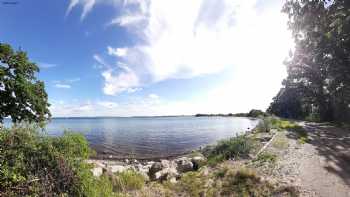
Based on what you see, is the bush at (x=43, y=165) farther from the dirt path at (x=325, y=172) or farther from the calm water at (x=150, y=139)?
the dirt path at (x=325, y=172)

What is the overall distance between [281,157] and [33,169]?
35.7ft

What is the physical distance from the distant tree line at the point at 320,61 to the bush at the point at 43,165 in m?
11.4

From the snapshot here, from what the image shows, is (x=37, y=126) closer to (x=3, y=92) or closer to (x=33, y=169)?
(x=33, y=169)

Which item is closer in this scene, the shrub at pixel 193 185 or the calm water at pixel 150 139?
the shrub at pixel 193 185

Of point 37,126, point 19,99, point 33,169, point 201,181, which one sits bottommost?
point 201,181

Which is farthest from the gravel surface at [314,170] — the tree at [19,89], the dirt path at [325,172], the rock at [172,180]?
the tree at [19,89]

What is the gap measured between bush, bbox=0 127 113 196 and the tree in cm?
1098

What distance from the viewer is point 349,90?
29.7 meters

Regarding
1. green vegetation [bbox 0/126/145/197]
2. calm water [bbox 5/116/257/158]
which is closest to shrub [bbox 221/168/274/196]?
green vegetation [bbox 0/126/145/197]

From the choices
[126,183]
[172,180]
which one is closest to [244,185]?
[172,180]

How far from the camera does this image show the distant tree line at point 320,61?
10.8 metres

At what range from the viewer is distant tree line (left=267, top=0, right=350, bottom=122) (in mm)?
10828

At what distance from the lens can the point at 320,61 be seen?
31547 mm

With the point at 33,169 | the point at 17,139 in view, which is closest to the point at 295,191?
the point at 33,169
